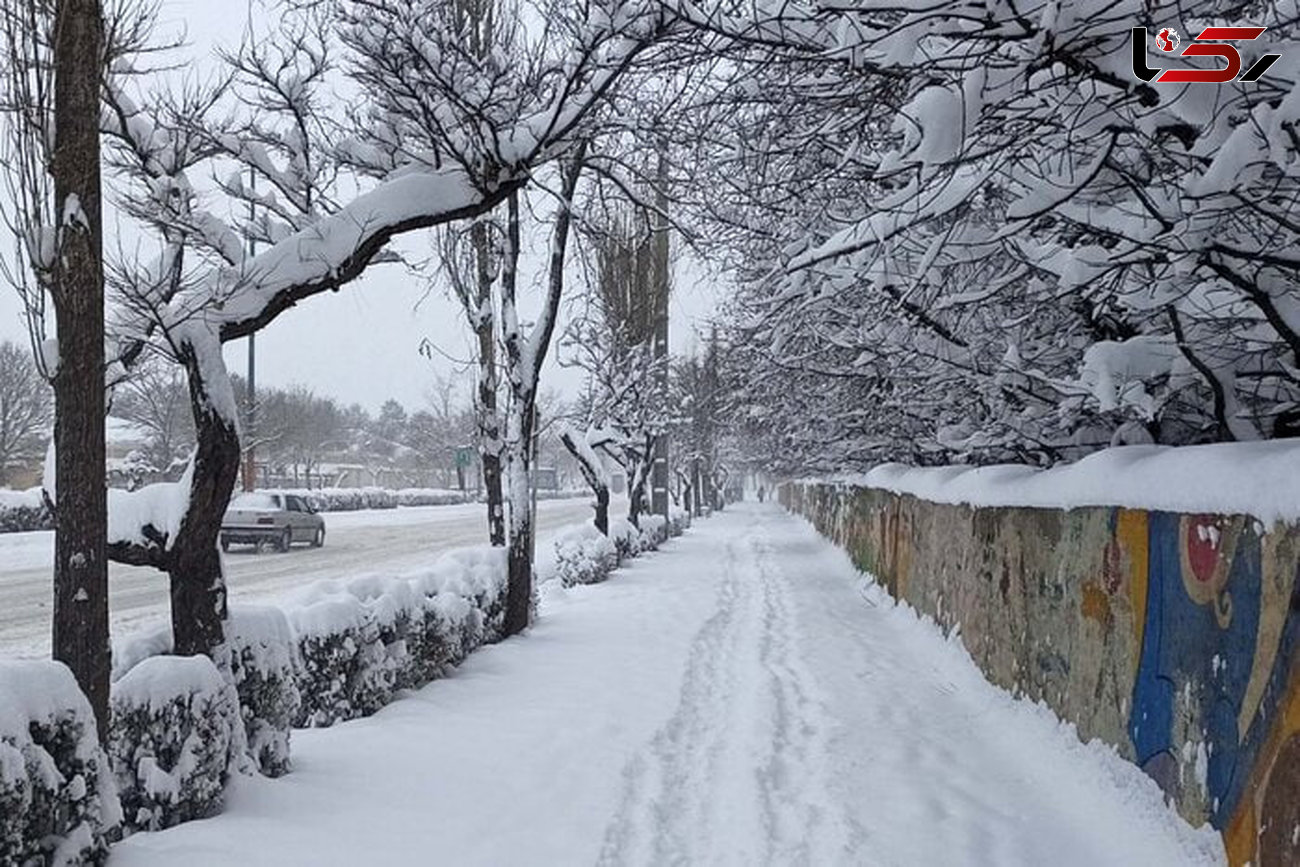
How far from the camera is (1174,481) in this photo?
4723 millimetres

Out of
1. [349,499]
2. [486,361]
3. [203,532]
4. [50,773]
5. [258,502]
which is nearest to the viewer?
[50,773]

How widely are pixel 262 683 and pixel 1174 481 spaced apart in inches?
177

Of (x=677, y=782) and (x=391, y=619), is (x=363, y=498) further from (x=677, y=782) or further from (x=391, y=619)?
(x=677, y=782)

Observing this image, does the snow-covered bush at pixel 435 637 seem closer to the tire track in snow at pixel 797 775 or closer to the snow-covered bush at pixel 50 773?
the tire track in snow at pixel 797 775

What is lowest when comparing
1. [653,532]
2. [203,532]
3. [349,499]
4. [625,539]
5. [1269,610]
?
[653,532]

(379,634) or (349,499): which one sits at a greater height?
(349,499)

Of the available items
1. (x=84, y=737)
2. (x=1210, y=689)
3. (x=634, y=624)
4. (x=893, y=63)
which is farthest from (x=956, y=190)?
(x=634, y=624)

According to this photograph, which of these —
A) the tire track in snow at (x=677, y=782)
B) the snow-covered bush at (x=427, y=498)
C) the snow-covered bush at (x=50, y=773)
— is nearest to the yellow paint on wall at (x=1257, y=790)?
the tire track in snow at (x=677, y=782)

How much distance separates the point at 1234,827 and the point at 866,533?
14.7 metres

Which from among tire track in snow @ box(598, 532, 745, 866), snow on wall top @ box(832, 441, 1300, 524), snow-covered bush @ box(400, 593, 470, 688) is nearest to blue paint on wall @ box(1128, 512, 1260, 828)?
snow on wall top @ box(832, 441, 1300, 524)

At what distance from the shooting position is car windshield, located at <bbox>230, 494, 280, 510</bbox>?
2576cm

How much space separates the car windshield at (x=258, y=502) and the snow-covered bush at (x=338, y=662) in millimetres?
19978

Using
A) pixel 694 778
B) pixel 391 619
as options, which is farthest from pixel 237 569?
pixel 694 778

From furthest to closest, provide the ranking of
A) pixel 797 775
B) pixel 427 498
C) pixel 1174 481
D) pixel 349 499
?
pixel 427 498 < pixel 349 499 < pixel 797 775 < pixel 1174 481
